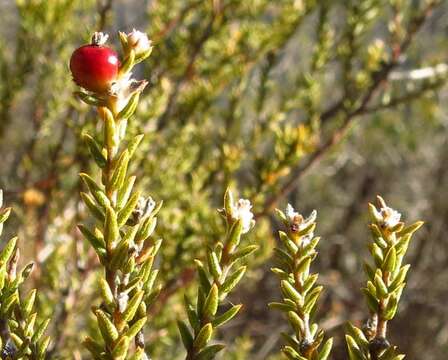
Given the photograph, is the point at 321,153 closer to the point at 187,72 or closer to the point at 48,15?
the point at 187,72

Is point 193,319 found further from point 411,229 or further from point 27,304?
point 411,229

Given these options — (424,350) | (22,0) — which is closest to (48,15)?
(22,0)

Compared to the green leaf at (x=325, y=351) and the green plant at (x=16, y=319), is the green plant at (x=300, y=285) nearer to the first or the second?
the green leaf at (x=325, y=351)

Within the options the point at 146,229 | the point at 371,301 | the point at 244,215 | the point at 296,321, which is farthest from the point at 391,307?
the point at 146,229

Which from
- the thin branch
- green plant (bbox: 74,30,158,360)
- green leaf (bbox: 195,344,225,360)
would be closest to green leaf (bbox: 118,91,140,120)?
green plant (bbox: 74,30,158,360)

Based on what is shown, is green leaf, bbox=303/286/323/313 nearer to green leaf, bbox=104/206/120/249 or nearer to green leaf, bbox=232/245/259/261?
green leaf, bbox=232/245/259/261

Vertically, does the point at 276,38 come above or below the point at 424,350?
above
